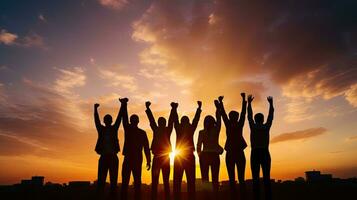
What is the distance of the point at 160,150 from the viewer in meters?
10.5

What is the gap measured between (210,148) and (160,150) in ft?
5.63

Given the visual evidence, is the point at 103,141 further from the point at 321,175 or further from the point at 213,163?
the point at 321,175

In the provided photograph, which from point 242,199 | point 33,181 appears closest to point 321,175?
point 33,181

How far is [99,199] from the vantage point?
32.6ft

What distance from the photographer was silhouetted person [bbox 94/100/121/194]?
395 inches

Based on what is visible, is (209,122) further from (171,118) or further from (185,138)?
(171,118)

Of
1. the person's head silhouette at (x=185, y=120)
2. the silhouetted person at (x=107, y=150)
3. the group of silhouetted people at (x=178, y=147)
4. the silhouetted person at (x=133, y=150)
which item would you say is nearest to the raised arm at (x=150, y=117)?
the group of silhouetted people at (x=178, y=147)

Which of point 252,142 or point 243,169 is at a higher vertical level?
point 252,142

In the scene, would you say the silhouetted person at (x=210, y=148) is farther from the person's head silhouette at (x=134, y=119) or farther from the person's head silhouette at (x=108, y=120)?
the person's head silhouette at (x=108, y=120)

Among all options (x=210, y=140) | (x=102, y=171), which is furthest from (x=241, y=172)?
(x=102, y=171)

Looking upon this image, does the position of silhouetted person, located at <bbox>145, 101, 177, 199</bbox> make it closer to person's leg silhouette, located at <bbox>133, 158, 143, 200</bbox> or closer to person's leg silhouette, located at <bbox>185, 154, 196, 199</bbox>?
person's leg silhouette, located at <bbox>133, 158, 143, 200</bbox>

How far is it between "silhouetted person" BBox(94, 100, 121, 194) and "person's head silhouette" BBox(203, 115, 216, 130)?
3.00m

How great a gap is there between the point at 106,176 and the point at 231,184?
4088mm

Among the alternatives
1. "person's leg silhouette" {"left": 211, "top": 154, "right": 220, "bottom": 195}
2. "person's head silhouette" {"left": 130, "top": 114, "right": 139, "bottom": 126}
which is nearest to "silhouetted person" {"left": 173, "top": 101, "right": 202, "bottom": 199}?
"person's leg silhouette" {"left": 211, "top": 154, "right": 220, "bottom": 195}
